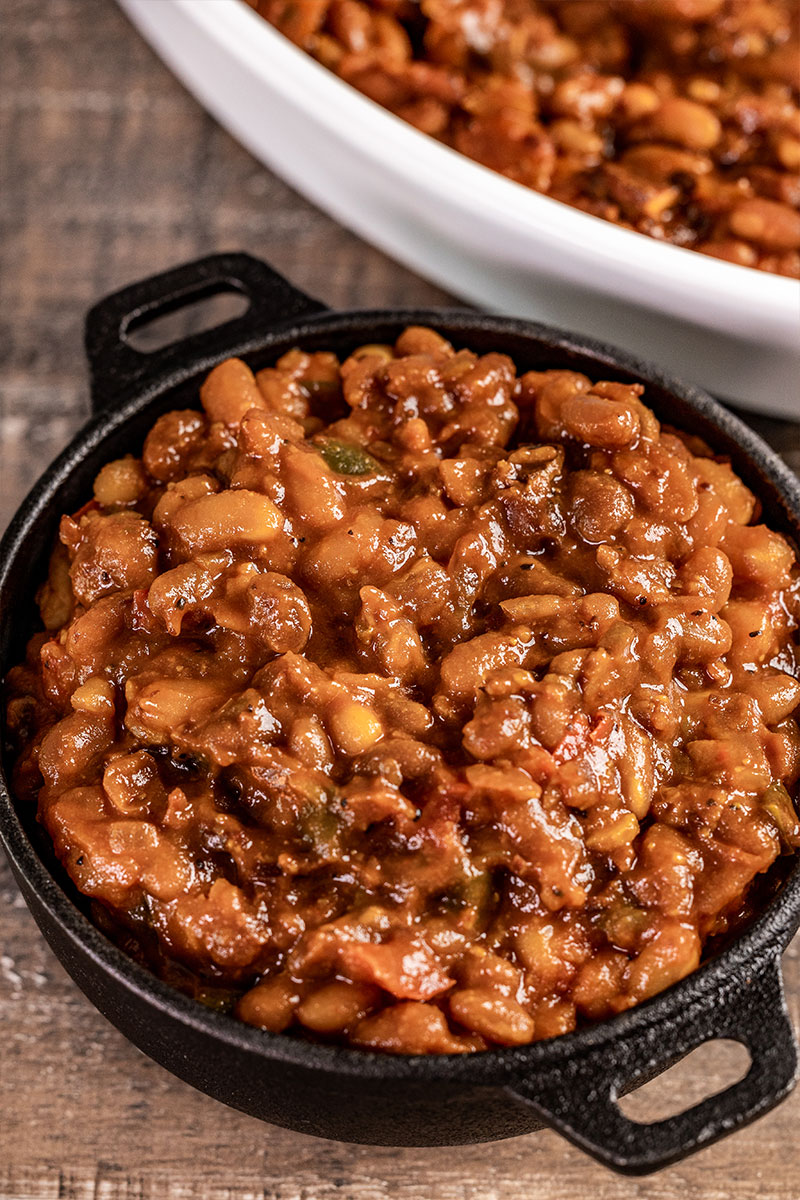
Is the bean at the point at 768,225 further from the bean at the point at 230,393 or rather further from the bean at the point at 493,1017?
the bean at the point at 493,1017

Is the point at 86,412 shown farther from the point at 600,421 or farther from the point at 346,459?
the point at 600,421

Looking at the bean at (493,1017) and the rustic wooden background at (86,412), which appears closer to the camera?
the bean at (493,1017)

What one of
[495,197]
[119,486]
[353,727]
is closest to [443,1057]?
[353,727]

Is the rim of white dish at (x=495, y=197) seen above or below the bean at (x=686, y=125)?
below

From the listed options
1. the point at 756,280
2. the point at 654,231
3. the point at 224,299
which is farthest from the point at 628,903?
the point at 224,299

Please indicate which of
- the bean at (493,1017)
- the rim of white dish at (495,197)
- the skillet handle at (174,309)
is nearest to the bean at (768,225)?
the rim of white dish at (495,197)

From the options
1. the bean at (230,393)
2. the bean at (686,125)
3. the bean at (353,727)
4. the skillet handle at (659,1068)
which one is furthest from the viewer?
the bean at (686,125)

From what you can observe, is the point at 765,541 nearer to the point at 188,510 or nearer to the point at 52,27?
the point at 188,510

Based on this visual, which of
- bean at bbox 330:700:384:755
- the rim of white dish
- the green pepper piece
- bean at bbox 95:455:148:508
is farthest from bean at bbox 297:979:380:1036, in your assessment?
the rim of white dish
